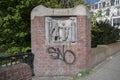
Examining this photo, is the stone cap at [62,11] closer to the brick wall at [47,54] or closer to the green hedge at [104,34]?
the brick wall at [47,54]

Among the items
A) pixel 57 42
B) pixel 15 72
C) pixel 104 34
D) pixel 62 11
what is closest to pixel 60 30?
pixel 57 42

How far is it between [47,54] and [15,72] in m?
5.15

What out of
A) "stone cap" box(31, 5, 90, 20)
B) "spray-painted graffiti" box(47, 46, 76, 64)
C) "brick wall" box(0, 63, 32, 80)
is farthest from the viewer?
"spray-painted graffiti" box(47, 46, 76, 64)

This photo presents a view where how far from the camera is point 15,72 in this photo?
668 cm

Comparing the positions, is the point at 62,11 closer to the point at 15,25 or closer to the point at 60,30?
→ the point at 60,30

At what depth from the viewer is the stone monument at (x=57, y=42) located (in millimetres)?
11797

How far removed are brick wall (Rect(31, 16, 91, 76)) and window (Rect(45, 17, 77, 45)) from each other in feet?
0.52

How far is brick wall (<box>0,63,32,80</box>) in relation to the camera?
6257mm

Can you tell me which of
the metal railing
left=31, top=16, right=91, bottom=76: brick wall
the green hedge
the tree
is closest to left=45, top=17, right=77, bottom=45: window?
left=31, top=16, right=91, bottom=76: brick wall

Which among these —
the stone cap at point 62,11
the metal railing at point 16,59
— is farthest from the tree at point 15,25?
the metal railing at point 16,59

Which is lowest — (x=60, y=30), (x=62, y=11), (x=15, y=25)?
(x=60, y=30)

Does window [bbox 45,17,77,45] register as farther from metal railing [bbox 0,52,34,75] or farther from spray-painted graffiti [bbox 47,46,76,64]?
metal railing [bbox 0,52,34,75]

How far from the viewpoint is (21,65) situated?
277 inches

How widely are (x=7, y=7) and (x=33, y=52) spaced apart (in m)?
4.04
